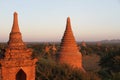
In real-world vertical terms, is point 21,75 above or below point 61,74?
above

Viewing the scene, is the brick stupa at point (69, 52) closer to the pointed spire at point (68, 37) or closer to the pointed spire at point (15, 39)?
the pointed spire at point (68, 37)

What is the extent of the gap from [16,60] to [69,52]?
10.7m

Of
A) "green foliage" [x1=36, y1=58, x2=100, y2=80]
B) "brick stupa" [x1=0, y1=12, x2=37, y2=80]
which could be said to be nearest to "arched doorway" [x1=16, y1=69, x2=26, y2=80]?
"brick stupa" [x1=0, y1=12, x2=37, y2=80]

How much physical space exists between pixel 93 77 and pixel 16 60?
5521 mm

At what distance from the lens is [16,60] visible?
33.1ft

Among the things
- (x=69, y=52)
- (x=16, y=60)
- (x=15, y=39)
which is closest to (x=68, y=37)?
(x=69, y=52)

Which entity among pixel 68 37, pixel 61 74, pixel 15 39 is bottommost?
pixel 61 74

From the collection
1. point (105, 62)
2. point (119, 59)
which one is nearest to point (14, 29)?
point (119, 59)

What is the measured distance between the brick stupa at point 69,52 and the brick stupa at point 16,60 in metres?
9.51

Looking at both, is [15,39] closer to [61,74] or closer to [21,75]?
[21,75]

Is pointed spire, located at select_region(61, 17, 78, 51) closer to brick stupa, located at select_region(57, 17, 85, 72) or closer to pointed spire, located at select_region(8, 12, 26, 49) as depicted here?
brick stupa, located at select_region(57, 17, 85, 72)

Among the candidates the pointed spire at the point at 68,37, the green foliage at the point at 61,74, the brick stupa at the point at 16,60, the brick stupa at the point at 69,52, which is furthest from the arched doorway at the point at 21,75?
the pointed spire at the point at 68,37

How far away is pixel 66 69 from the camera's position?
48.6 feet

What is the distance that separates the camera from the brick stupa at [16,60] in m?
9.92
